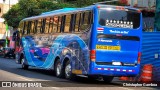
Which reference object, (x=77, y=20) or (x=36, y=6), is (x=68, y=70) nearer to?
(x=77, y=20)

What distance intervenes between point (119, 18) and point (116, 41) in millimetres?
976

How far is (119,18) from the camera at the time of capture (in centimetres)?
1639

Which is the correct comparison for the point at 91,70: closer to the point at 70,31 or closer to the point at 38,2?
the point at 70,31

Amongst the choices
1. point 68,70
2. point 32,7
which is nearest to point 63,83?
point 68,70

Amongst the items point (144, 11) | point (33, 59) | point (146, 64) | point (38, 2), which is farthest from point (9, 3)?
point (146, 64)

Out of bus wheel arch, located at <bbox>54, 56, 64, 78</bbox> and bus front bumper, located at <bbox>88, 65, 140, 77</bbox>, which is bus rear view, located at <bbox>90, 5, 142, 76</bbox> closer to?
bus front bumper, located at <bbox>88, 65, 140, 77</bbox>

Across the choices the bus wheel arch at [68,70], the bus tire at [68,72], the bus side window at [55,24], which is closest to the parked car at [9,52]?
the bus side window at [55,24]

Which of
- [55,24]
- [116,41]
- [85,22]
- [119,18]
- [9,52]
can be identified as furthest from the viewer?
[9,52]

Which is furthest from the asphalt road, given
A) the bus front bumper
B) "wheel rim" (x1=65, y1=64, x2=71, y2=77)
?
the bus front bumper

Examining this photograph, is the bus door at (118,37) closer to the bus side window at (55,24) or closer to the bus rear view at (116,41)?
the bus rear view at (116,41)

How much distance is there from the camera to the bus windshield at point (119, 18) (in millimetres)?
16094

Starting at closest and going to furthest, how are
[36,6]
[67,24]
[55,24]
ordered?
1. [67,24]
2. [55,24]
3. [36,6]

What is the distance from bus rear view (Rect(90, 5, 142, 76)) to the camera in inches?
628

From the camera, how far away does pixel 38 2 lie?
171 feet
